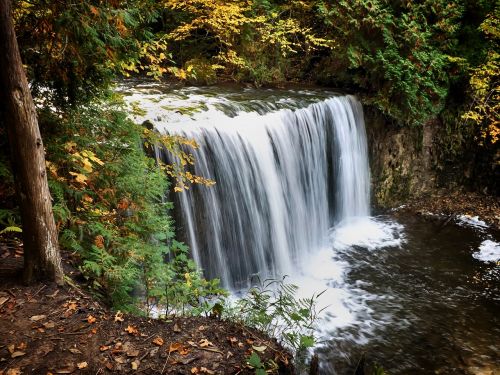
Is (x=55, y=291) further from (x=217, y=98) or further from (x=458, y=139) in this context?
(x=458, y=139)

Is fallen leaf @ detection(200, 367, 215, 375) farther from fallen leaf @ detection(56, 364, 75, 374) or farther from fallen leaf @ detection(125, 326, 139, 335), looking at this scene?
fallen leaf @ detection(56, 364, 75, 374)

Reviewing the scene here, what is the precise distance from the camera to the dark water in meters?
5.60

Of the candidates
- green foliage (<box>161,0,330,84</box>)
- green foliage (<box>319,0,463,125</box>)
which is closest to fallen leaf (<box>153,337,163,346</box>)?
green foliage (<box>161,0,330,84</box>)

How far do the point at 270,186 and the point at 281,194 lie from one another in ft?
1.43

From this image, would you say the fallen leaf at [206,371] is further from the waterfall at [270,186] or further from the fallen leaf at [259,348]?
the waterfall at [270,186]

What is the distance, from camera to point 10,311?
130 inches

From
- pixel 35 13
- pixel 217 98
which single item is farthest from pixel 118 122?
pixel 217 98

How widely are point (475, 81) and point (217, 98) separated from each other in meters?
6.73

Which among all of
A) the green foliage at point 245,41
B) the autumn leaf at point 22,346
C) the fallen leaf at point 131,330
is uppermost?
the green foliage at point 245,41

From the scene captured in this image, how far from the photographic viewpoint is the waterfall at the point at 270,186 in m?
6.76

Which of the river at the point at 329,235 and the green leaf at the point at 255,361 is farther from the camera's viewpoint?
the river at the point at 329,235

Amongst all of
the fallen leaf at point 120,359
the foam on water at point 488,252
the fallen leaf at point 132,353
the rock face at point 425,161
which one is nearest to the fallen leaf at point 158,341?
the fallen leaf at point 132,353

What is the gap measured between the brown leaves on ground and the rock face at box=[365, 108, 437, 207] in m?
8.10

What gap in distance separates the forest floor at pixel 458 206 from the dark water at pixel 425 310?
34.3 inches
